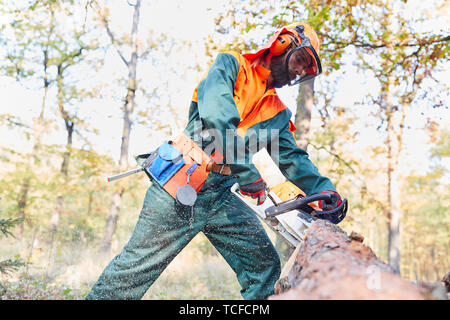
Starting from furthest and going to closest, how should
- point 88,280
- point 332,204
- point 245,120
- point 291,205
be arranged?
point 88,280 < point 245,120 < point 332,204 < point 291,205

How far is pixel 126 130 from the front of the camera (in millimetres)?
12016

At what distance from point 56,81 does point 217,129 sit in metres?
13.3

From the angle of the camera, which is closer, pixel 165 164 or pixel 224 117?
pixel 224 117

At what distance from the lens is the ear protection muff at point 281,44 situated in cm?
257

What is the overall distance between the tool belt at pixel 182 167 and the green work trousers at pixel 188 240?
77mm

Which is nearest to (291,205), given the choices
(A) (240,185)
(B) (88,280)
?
(A) (240,185)

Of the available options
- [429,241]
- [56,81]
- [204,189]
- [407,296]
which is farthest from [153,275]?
[429,241]

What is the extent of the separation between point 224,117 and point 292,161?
3.17 ft

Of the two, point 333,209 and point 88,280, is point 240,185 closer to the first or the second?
point 333,209

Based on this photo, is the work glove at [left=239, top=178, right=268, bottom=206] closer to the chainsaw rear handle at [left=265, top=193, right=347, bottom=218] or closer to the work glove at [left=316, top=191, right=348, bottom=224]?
the chainsaw rear handle at [left=265, top=193, right=347, bottom=218]

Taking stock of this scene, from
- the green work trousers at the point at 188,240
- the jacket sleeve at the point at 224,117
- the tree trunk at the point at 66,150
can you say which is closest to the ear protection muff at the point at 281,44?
the jacket sleeve at the point at 224,117

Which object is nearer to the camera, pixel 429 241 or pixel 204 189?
pixel 204 189
